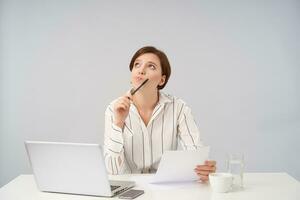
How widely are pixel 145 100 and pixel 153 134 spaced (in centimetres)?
18

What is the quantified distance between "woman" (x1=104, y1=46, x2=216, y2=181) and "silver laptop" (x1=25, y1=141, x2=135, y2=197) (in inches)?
21.2

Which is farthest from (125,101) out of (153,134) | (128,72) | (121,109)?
(128,72)

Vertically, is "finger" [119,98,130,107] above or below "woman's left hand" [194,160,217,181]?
above

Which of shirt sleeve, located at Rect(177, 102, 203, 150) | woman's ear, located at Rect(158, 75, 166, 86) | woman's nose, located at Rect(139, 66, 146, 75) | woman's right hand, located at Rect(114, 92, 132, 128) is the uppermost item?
woman's nose, located at Rect(139, 66, 146, 75)

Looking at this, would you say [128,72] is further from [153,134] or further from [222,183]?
[222,183]


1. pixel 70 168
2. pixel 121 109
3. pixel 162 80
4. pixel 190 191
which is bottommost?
pixel 190 191

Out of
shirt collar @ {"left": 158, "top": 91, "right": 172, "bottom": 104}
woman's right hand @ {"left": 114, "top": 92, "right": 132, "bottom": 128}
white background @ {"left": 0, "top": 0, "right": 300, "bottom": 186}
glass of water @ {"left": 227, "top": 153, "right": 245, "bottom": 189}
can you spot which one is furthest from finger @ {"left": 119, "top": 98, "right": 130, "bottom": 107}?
white background @ {"left": 0, "top": 0, "right": 300, "bottom": 186}

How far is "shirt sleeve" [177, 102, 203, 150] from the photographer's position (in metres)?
1.97

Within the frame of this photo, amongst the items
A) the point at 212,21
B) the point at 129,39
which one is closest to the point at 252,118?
the point at 212,21

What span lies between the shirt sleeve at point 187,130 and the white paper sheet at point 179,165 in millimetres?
404

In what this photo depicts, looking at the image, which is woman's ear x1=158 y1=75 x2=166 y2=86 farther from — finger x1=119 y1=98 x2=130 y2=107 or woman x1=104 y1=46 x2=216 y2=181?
finger x1=119 y1=98 x2=130 y2=107

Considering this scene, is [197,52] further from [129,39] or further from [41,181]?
[41,181]

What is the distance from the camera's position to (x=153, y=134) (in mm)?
2012

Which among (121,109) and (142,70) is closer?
(121,109)
